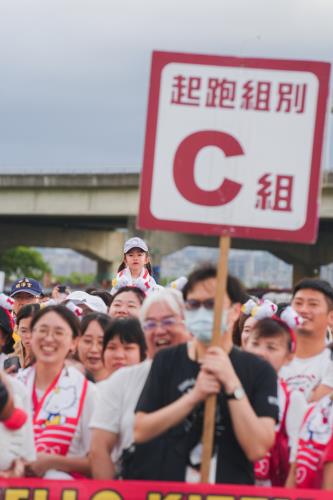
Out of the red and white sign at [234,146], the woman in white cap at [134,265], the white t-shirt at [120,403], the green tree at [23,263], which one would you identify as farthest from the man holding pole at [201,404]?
the green tree at [23,263]

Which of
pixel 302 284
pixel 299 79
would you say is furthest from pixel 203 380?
pixel 302 284

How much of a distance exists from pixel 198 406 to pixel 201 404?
0.07ft

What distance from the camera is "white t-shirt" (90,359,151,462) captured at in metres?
5.11

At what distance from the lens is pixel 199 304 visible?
486 centimetres

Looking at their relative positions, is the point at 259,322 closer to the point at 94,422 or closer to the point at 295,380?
the point at 295,380

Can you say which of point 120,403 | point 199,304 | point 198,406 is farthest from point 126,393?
point 199,304

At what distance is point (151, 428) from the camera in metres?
4.62

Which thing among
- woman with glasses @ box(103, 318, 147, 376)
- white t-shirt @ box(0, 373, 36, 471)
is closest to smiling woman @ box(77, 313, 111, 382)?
woman with glasses @ box(103, 318, 147, 376)

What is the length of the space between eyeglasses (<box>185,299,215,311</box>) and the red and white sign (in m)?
0.35

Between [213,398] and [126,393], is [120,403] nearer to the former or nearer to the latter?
[126,393]

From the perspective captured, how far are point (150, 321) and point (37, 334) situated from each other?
827mm

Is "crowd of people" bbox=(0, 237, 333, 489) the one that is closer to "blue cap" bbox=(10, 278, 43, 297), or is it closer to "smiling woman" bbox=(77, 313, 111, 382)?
"smiling woman" bbox=(77, 313, 111, 382)

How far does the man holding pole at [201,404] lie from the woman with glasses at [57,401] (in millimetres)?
581

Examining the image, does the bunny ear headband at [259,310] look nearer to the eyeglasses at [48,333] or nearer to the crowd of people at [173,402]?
the crowd of people at [173,402]
